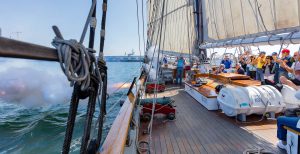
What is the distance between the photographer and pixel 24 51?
2.43 feet

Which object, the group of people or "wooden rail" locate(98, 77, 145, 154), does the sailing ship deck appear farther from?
the group of people

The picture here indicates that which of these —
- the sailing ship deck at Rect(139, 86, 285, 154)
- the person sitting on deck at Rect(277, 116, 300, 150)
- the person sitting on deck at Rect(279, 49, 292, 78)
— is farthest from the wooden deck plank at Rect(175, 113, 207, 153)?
the person sitting on deck at Rect(279, 49, 292, 78)

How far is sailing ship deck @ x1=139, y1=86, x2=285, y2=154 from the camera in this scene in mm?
2961

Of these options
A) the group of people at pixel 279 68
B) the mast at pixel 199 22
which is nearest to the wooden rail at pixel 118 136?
A: the group of people at pixel 279 68

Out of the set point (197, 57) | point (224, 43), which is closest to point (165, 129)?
point (224, 43)

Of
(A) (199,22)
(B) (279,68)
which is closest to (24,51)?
(A) (199,22)

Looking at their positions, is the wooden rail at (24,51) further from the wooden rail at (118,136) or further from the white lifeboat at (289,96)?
the white lifeboat at (289,96)

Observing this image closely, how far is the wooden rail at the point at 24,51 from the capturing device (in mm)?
649

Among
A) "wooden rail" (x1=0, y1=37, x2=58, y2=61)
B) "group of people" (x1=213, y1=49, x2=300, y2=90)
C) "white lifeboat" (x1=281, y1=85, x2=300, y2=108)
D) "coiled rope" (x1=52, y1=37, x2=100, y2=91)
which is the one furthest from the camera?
"group of people" (x1=213, y1=49, x2=300, y2=90)

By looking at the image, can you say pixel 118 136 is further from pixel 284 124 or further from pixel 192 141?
pixel 284 124

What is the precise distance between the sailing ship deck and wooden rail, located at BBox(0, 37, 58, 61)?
2.30 metres

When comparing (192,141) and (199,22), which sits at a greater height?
(199,22)

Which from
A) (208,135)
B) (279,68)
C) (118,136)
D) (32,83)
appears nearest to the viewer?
(118,136)

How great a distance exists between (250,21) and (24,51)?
377 centimetres
